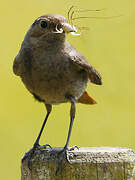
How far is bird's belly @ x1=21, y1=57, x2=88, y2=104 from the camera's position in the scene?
364cm

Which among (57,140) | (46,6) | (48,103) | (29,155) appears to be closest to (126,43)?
(46,6)

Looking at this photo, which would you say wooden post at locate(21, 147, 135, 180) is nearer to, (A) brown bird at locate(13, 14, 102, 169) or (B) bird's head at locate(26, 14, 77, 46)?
(A) brown bird at locate(13, 14, 102, 169)

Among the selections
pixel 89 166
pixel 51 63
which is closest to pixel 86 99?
pixel 51 63

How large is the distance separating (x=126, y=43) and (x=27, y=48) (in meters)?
2.33

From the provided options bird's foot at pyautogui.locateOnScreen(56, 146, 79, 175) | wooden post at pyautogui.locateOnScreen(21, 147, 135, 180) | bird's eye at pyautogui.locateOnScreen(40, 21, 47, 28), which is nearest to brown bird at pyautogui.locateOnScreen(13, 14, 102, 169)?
bird's eye at pyautogui.locateOnScreen(40, 21, 47, 28)

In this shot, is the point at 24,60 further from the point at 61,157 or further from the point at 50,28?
the point at 61,157

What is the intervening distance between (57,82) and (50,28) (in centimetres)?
45

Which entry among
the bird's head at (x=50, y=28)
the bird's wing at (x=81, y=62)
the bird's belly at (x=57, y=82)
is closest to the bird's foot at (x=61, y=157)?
the bird's belly at (x=57, y=82)

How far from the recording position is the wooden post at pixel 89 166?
120 inches

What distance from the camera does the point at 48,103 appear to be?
404 centimetres

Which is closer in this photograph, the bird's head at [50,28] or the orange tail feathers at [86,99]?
the bird's head at [50,28]

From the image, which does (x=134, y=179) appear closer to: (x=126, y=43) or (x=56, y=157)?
(x=56, y=157)

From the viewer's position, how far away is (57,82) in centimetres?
366

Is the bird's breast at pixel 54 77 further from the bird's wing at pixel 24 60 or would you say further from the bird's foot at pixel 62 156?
the bird's foot at pixel 62 156
